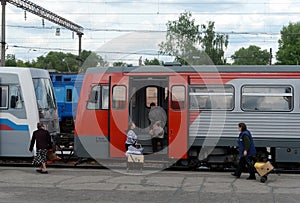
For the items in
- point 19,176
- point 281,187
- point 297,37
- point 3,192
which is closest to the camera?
point 3,192

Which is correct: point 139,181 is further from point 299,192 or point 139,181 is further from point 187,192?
point 299,192

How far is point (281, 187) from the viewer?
45.0 ft

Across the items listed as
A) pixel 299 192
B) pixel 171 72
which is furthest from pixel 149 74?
pixel 299 192

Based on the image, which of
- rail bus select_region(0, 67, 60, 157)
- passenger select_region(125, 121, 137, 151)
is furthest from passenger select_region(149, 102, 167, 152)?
rail bus select_region(0, 67, 60, 157)

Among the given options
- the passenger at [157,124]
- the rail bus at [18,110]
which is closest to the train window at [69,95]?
the rail bus at [18,110]

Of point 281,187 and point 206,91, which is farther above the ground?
point 206,91

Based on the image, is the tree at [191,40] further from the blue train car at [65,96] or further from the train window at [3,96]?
the train window at [3,96]

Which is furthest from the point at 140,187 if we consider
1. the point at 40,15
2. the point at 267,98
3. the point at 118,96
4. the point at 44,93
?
the point at 40,15

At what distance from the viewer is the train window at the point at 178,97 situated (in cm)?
1660

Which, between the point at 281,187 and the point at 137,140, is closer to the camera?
the point at 281,187

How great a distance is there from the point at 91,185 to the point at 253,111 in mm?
5493

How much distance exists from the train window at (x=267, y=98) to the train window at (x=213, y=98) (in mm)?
408

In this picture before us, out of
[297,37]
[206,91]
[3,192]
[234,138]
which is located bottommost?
[3,192]

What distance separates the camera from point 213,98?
1659 centimetres
